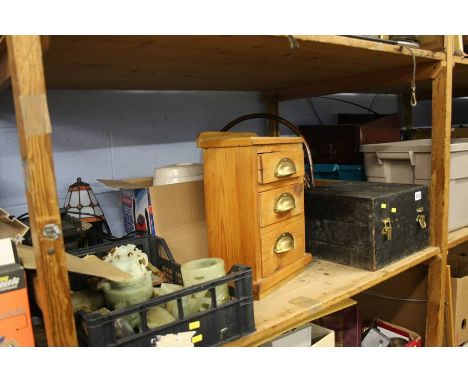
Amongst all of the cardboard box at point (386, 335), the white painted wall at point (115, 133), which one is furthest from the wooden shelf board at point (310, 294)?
the white painted wall at point (115, 133)

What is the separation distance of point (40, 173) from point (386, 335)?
4.66 feet

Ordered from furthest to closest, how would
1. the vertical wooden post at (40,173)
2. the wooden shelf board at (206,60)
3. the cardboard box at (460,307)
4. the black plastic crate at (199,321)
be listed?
the cardboard box at (460,307) → the wooden shelf board at (206,60) → the black plastic crate at (199,321) → the vertical wooden post at (40,173)

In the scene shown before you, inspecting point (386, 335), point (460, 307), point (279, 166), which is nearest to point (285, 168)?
point (279, 166)

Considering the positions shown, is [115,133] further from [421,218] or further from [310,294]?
[421,218]

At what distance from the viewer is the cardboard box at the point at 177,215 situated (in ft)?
3.78

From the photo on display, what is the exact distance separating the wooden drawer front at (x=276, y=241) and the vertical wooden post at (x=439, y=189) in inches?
20.7

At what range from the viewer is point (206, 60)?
1041 millimetres

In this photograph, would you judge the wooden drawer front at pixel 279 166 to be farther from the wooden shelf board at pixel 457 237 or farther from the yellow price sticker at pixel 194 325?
the wooden shelf board at pixel 457 237

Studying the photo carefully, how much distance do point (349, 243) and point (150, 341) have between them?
2.33ft

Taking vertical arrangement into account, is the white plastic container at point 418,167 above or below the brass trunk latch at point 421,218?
above

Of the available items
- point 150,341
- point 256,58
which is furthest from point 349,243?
point 150,341

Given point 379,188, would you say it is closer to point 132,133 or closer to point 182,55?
point 182,55

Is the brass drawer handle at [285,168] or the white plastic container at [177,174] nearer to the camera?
the brass drawer handle at [285,168]

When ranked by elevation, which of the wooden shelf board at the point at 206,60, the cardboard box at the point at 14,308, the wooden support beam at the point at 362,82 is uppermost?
the wooden shelf board at the point at 206,60
